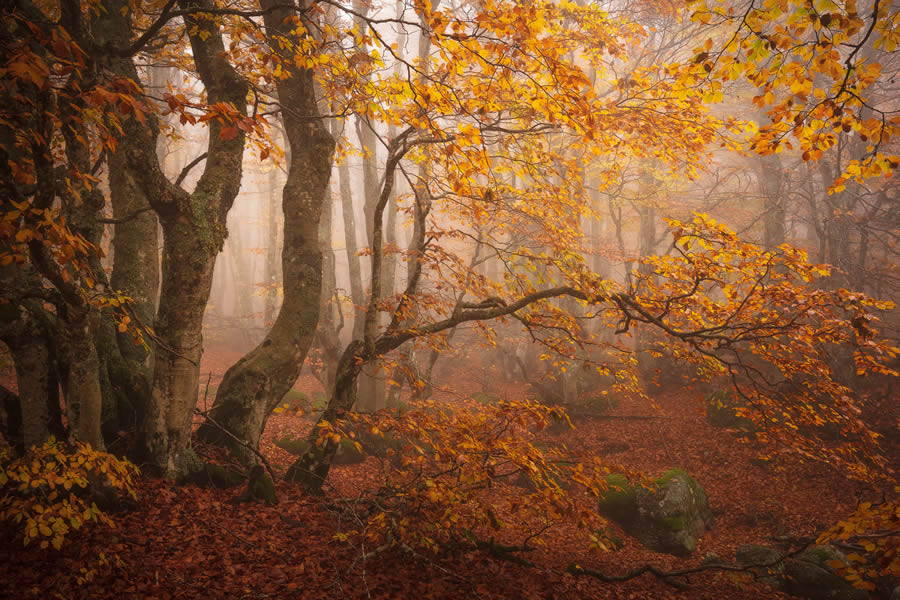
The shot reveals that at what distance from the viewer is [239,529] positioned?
4.74m

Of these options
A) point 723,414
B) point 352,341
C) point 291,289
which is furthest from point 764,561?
point 291,289

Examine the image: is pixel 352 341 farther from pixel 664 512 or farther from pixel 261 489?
pixel 664 512

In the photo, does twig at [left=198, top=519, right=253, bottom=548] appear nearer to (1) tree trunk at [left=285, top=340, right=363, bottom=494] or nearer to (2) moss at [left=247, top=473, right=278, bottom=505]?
(2) moss at [left=247, top=473, right=278, bottom=505]

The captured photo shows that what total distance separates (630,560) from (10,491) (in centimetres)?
792

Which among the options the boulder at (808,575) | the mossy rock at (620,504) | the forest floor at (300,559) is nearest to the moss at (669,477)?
the mossy rock at (620,504)

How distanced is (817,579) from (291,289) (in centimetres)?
876

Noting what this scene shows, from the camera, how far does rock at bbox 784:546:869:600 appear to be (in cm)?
619

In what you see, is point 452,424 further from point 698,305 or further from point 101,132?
point 101,132

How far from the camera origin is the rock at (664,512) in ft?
25.3

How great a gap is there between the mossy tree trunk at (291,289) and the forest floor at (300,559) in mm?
1051

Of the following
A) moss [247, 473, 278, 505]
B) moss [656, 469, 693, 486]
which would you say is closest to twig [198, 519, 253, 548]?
moss [247, 473, 278, 505]

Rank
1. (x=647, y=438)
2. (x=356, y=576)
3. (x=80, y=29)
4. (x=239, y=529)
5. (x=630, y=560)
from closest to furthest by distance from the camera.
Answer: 1. (x=80, y=29)
2. (x=356, y=576)
3. (x=239, y=529)
4. (x=630, y=560)
5. (x=647, y=438)

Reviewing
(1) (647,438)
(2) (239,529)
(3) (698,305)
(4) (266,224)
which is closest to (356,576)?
(2) (239,529)

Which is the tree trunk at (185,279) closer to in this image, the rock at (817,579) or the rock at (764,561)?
the rock at (764,561)
